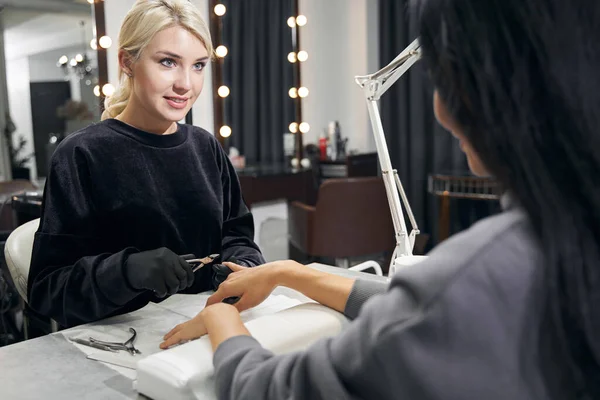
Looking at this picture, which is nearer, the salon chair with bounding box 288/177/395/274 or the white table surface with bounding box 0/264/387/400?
the white table surface with bounding box 0/264/387/400

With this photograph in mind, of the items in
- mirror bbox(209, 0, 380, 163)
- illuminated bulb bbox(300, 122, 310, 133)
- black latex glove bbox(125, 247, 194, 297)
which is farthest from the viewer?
illuminated bulb bbox(300, 122, 310, 133)

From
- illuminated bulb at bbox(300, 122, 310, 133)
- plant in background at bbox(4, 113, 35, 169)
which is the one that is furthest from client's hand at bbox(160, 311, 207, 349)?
illuminated bulb at bbox(300, 122, 310, 133)

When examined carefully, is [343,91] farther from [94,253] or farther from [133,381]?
[133,381]

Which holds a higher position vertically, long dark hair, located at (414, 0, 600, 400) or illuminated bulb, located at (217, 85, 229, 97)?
illuminated bulb, located at (217, 85, 229, 97)

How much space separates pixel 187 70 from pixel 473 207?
2510 millimetres

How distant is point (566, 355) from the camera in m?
0.38

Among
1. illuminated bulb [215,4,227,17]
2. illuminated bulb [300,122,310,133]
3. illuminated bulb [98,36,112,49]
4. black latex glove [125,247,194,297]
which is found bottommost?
black latex glove [125,247,194,297]

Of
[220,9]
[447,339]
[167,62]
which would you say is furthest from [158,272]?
[220,9]

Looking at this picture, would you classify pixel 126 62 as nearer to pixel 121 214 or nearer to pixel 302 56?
pixel 121 214

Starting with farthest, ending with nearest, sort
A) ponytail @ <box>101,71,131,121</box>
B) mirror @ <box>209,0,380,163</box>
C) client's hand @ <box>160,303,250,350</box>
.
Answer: mirror @ <box>209,0,380,163</box>
ponytail @ <box>101,71,131,121</box>
client's hand @ <box>160,303,250,350</box>

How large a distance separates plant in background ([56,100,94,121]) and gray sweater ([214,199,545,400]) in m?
2.06

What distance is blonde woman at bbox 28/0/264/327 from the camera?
923mm

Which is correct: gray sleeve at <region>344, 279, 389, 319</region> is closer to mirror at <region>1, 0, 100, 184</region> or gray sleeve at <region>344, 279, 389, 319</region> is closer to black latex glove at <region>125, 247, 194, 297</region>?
black latex glove at <region>125, 247, 194, 297</region>

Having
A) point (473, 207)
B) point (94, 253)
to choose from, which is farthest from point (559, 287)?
point (473, 207)
